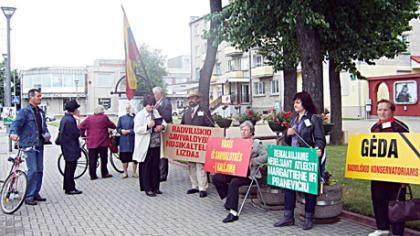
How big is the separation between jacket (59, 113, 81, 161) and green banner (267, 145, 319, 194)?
13.8 feet

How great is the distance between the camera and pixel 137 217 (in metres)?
7.51

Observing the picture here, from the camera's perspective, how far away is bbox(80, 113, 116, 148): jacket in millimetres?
11148

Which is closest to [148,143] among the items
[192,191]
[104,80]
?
[192,191]

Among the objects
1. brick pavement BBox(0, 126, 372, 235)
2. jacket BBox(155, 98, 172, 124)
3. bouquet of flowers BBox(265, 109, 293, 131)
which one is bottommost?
brick pavement BBox(0, 126, 372, 235)

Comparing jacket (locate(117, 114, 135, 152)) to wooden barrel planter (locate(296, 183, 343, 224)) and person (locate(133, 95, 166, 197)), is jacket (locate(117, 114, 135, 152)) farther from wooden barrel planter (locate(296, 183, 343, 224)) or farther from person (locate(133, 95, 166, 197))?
wooden barrel planter (locate(296, 183, 343, 224))

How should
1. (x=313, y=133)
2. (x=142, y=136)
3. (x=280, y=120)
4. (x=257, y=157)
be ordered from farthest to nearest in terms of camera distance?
1. (x=280, y=120)
2. (x=142, y=136)
3. (x=257, y=157)
4. (x=313, y=133)

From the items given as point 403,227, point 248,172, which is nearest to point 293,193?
point 248,172

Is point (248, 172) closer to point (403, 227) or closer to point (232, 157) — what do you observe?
point (232, 157)

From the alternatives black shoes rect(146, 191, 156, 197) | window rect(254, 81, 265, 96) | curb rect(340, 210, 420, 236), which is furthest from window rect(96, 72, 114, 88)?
curb rect(340, 210, 420, 236)

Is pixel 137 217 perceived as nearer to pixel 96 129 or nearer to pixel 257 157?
pixel 257 157

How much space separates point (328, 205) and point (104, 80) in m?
81.8

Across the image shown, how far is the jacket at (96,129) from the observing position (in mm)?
11148

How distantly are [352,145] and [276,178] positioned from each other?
49.8 inches

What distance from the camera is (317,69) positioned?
1034 centimetres
